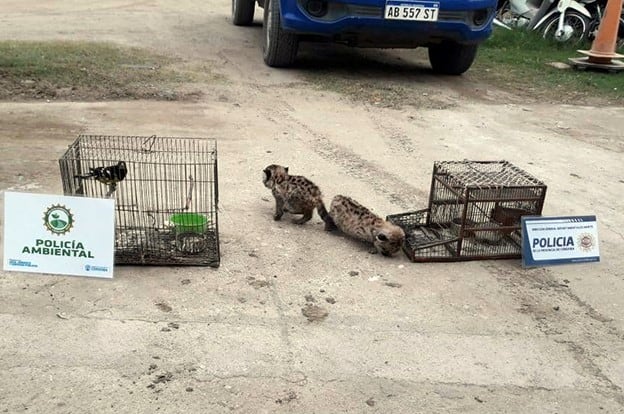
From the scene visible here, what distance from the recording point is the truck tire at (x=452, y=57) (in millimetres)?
9320

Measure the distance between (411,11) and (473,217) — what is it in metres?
4.09

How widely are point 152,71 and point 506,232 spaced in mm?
5497

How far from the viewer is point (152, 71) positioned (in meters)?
8.48

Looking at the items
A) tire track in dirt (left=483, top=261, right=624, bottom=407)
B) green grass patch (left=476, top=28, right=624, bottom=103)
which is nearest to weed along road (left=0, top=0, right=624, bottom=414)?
tire track in dirt (left=483, top=261, right=624, bottom=407)

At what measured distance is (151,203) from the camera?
4883 millimetres

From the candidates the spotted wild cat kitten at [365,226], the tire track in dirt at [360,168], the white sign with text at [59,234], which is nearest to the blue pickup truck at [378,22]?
the tire track in dirt at [360,168]

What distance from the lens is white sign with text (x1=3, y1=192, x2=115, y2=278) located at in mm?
3777

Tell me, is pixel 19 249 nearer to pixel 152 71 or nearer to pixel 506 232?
pixel 506 232

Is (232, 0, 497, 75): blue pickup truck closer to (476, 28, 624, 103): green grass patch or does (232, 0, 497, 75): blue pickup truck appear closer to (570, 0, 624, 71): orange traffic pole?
(476, 28, 624, 103): green grass patch

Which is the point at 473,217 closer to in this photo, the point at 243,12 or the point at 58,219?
the point at 58,219

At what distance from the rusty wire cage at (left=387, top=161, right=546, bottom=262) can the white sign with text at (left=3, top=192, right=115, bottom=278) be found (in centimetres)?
190

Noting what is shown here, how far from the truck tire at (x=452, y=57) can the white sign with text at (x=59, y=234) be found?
649cm

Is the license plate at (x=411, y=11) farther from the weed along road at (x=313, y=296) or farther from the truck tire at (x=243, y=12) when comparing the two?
the truck tire at (x=243, y=12)

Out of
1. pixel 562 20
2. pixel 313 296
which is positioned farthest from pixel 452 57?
pixel 313 296
